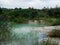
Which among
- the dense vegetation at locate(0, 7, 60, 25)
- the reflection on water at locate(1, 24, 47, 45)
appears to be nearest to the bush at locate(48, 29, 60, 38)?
the reflection on water at locate(1, 24, 47, 45)

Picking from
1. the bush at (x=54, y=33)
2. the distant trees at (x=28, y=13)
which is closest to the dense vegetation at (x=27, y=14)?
the distant trees at (x=28, y=13)

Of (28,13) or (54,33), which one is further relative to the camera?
(54,33)

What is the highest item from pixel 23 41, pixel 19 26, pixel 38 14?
pixel 38 14

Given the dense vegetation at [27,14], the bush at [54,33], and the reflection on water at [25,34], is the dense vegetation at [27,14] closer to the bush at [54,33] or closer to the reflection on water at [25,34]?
the reflection on water at [25,34]

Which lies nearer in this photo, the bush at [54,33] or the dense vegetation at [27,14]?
the dense vegetation at [27,14]

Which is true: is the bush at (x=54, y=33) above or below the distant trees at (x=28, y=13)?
below

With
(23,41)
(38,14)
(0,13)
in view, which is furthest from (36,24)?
(0,13)

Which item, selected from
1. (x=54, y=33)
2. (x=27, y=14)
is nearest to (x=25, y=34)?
(x=27, y=14)

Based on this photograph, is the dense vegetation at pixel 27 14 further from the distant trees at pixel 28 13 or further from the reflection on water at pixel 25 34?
the reflection on water at pixel 25 34

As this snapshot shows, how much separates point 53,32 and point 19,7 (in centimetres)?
87

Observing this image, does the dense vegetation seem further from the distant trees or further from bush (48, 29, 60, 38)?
bush (48, 29, 60, 38)

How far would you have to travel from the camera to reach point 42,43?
10.5ft

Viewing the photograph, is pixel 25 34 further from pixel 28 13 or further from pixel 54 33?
pixel 54 33

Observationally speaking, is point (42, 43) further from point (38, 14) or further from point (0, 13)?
point (0, 13)
